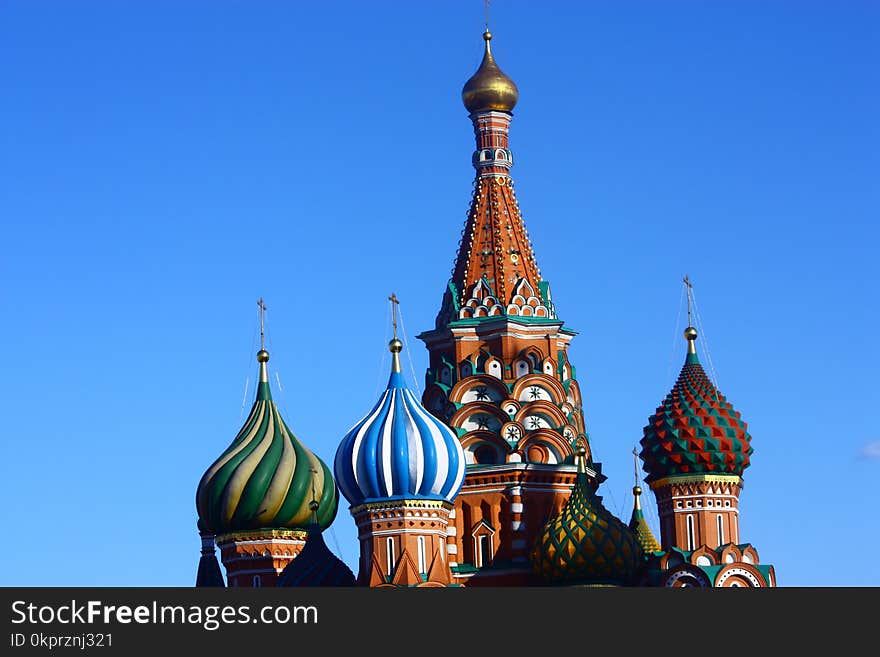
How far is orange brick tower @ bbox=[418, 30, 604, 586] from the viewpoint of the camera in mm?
47906

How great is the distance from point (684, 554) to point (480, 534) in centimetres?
402

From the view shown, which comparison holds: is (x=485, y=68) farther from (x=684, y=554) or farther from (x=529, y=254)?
(x=684, y=554)

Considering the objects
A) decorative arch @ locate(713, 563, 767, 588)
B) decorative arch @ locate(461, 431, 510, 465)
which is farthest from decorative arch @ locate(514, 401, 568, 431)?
decorative arch @ locate(713, 563, 767, 588)

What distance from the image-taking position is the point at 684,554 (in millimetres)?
45750

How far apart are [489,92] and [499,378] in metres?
5.40

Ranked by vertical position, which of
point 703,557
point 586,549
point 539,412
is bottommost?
point 703,557

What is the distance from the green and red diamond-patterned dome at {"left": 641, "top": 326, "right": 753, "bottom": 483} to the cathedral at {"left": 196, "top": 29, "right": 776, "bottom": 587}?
3 centimetres

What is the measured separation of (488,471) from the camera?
48000 mm

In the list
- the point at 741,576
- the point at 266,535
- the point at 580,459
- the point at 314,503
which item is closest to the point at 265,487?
the point at 266,535

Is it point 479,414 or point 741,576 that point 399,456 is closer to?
point 479,414

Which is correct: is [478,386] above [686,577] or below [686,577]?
above

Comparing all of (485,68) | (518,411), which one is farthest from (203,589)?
(485,68)

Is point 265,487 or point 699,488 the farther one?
point 265,487

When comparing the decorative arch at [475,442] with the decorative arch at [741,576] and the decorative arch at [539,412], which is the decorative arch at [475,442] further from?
the decorative arch at [741,576]
